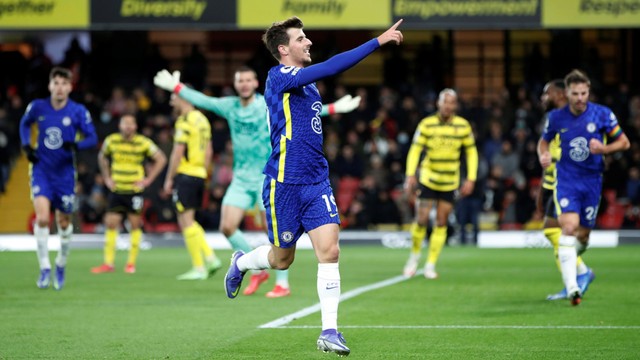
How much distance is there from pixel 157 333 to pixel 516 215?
1520 cm

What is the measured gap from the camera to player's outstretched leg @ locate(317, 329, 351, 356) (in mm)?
7477

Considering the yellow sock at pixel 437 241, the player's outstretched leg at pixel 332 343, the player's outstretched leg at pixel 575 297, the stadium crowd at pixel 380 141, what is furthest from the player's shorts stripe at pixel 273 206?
the stadium crowd at pixel 380 141

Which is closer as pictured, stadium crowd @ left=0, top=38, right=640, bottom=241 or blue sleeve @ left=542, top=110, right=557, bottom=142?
blue sleeve @ left=542, top=110, right=557, bottom=142

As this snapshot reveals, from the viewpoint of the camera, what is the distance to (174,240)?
22391 millimetres

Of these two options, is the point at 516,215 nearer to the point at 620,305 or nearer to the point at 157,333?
the point at 620,305

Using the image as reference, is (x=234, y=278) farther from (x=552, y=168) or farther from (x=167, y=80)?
(x=552, y=168)

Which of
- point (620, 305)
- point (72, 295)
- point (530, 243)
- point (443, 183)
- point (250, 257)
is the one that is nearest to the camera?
point (250, 257)

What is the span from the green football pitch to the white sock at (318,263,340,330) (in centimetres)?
30

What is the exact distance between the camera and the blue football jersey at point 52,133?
13.0 metres

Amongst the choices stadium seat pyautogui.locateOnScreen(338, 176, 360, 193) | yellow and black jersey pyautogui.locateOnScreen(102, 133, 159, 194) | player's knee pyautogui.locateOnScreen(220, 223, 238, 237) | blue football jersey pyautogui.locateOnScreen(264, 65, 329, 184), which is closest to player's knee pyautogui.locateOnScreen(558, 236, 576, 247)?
player's knee pyautogui.locateOnScreen(220, 223, 238, 237)

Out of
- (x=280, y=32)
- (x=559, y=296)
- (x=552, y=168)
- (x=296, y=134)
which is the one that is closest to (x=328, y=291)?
(x=296, y=134)

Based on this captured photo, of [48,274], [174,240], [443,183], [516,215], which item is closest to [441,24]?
[516,215]

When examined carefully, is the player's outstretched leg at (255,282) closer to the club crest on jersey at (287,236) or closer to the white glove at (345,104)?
the white glove at (345,104)

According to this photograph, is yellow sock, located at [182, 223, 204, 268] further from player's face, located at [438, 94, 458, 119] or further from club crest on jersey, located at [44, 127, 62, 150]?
player's face, located at [438, 94, 458, 119]
